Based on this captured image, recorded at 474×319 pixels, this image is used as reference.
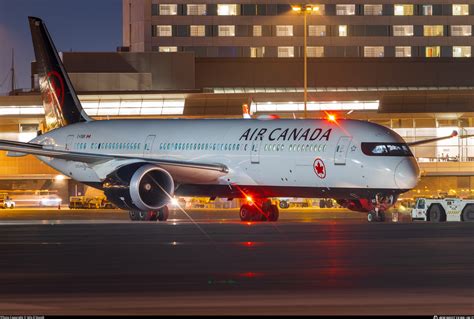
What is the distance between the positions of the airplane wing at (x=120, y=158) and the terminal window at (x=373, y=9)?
111938 mm

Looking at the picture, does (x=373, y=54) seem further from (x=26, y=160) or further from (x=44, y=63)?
(x=44, y=63)

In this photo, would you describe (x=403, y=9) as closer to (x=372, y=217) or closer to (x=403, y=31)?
(x=403, y=31)

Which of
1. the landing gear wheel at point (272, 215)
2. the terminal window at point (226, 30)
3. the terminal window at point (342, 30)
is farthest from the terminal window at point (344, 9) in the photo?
the landing gear wheel at point (272, 215)

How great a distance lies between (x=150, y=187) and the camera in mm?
49875

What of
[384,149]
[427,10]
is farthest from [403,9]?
[384,149]

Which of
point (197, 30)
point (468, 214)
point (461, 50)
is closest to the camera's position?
point (468, 214)

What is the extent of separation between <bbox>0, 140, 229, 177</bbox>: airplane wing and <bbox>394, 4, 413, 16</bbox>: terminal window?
374 ft

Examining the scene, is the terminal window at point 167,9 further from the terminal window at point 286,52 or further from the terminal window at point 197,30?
the terminal window at point 286,52

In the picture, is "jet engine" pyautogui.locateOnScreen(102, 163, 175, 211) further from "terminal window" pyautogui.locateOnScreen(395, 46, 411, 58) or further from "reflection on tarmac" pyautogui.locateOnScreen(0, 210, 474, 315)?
"terminal window" pyautogui.locateOnScreen(395, 46, 411, 58)

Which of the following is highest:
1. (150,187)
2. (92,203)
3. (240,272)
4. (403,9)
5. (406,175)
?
(403,9)

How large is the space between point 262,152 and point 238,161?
1.38 meters

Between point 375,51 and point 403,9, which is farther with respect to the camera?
point 375,51

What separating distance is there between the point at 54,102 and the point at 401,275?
38549 millimetres

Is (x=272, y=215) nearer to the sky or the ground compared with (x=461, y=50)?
nearer to the ground
